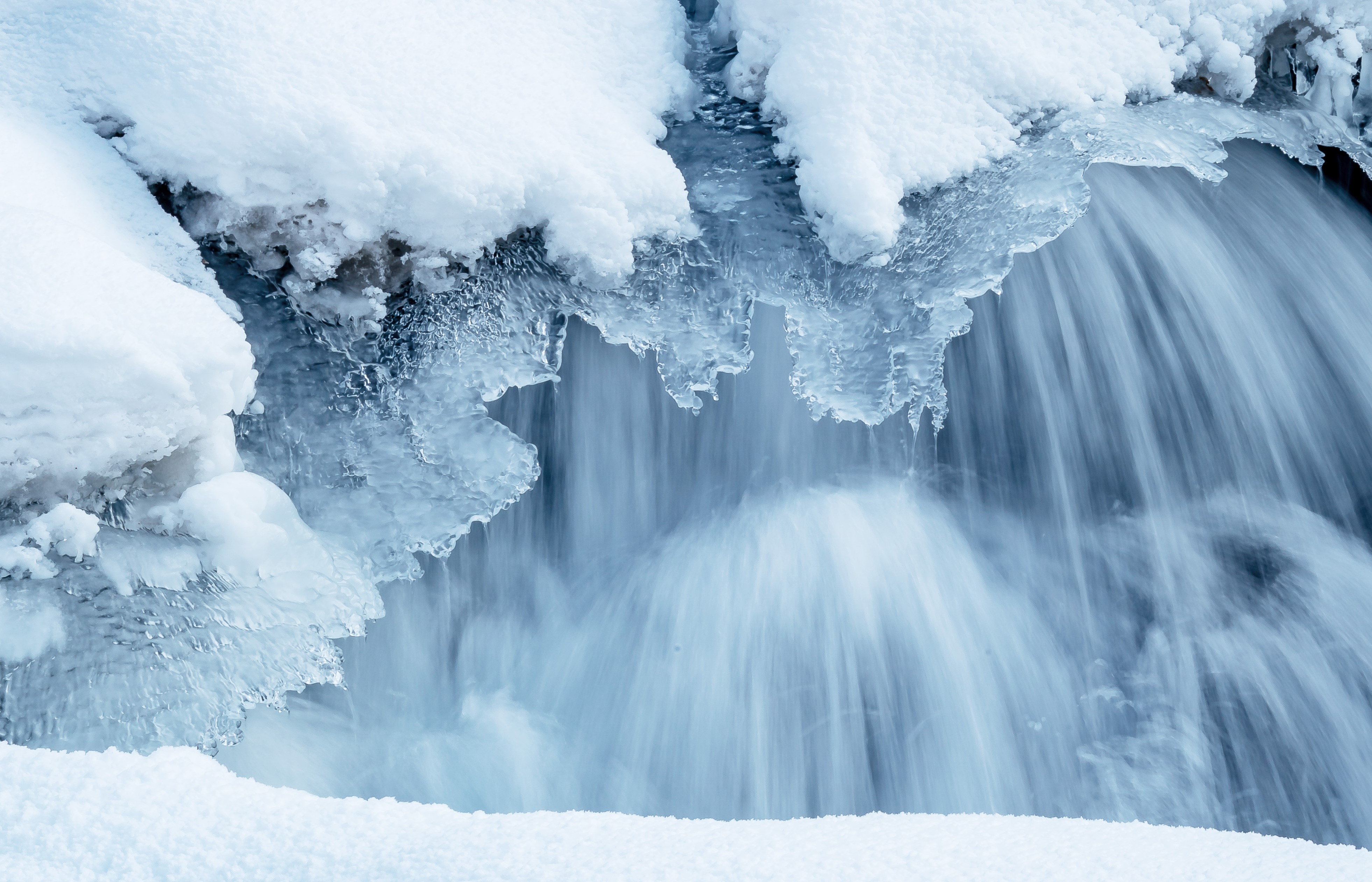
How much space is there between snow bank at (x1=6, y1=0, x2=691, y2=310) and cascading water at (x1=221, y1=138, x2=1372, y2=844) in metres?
0.46

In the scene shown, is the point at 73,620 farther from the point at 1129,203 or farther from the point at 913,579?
the point at 1129,203

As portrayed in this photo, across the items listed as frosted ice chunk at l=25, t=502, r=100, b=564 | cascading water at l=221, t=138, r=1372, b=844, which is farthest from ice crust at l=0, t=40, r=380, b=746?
cascading water at l=221, t=138, r=1372, b=844

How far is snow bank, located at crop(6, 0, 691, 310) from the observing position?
7.76 feet

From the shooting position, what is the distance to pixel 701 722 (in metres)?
2.53

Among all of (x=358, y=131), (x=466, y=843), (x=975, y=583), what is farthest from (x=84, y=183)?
(x=975, y=583)

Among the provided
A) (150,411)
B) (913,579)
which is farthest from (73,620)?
(913,579)

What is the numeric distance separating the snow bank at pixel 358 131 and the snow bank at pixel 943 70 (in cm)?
47

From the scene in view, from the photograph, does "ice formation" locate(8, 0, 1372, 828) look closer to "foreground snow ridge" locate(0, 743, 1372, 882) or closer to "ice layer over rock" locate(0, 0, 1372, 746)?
"ice layer over rock" locate(0, 0, 1372, 746)

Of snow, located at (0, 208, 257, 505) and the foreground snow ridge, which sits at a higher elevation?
snow, located at (0, 208, 257, 505)

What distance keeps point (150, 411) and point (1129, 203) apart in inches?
117

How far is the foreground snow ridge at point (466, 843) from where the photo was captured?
1.27 metres

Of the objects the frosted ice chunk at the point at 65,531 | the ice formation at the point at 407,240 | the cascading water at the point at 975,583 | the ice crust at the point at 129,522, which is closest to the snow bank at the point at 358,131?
the ice formation at the point at 407,240

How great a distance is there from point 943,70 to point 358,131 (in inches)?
67.9

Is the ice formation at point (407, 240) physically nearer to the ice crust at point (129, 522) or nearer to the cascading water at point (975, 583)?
the ice crust at point (129, 522)
